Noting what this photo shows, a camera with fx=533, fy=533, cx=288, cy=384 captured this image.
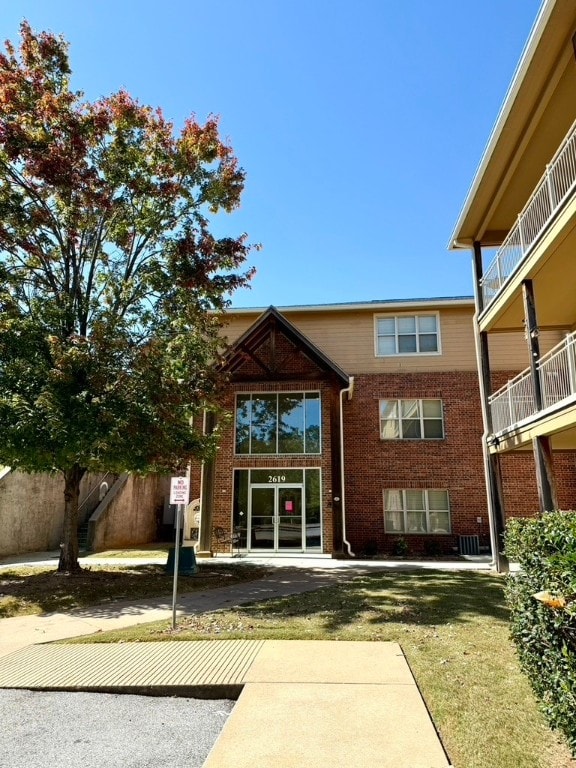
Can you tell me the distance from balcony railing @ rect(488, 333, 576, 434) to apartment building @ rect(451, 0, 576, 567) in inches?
1.0

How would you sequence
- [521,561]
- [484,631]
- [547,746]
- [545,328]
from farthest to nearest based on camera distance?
[545,328] → [484,631] → [521,561] → [547,746]

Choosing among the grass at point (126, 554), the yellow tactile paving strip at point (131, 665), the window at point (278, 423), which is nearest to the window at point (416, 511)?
the window at point (278, 423)

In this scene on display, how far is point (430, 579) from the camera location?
12.0 meters

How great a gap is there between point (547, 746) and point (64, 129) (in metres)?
13.2

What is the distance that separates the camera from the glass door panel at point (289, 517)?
1797 centimetres

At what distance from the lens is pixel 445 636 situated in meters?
6.80

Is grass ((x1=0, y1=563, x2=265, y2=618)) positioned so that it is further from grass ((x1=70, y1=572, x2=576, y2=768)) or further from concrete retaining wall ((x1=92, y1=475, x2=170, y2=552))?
concrete retaining wall ((x1=92, y1=475, x2=170, y2=552))

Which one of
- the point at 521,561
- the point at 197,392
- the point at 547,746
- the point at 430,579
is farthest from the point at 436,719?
the point at 197,392

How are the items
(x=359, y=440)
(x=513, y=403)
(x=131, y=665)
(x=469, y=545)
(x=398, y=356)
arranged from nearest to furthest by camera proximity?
1. (x=131, y=665)
2. (x=513, y=403)
3. (x=469, y=545)
4. (x=359, y=440)
5. (x=398, y=356)

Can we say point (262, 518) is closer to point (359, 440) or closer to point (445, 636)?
point (359, 440)

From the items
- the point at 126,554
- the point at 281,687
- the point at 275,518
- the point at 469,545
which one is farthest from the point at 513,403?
the point at 126,554

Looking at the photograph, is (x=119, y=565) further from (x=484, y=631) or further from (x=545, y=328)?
(x=545, y=328)

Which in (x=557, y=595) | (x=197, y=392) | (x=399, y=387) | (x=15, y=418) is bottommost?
(x=557, y=595)

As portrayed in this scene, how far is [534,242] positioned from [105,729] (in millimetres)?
10234
